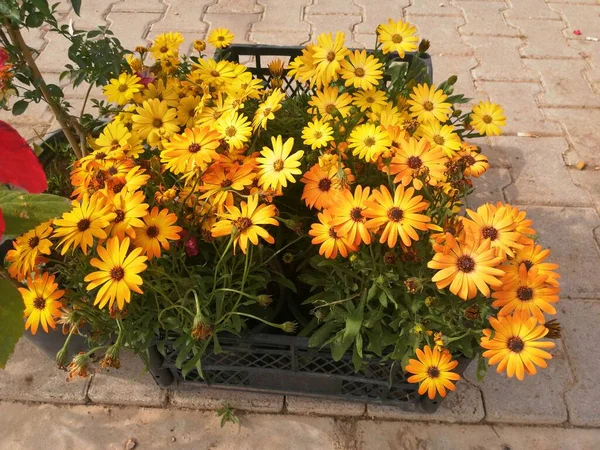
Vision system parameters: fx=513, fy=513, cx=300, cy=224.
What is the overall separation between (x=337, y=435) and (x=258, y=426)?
0.20 m

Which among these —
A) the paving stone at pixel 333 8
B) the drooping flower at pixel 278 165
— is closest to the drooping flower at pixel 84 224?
the drooping flower at pixel 278 165

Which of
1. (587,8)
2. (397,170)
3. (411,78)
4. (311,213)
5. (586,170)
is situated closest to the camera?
(397,170)

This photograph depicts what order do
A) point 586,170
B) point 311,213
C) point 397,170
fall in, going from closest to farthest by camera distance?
1. point 397,170
2. point 311,213
3. point 586,170

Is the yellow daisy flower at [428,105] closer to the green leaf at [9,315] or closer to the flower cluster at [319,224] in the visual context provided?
the flower cluster at [319,224]

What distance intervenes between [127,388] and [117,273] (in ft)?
2.21

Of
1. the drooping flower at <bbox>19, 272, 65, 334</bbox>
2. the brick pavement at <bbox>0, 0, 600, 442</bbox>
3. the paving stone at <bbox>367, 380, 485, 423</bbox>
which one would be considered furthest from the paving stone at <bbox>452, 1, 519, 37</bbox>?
the drooping flower at <bbox>19, 272, 65, 334</bbox>

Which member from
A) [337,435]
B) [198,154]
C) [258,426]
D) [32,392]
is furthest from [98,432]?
[198,154]

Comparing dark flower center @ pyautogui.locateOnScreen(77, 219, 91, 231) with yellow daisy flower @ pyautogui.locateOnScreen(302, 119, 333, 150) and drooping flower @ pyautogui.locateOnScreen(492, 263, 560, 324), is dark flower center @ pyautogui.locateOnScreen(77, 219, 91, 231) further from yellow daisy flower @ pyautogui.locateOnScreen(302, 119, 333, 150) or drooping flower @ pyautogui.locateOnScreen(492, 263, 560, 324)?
drooping flower @ pyautogui.locateOnScreen(492, 263, 560, 324)

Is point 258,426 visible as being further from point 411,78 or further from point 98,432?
point 411,78

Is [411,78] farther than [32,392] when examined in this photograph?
No

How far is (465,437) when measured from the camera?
4.21ft

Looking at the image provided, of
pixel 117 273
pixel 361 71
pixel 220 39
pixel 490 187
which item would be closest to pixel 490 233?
pixel 361 71

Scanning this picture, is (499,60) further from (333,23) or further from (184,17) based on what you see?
(184,17)

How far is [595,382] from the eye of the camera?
137 centimetres
